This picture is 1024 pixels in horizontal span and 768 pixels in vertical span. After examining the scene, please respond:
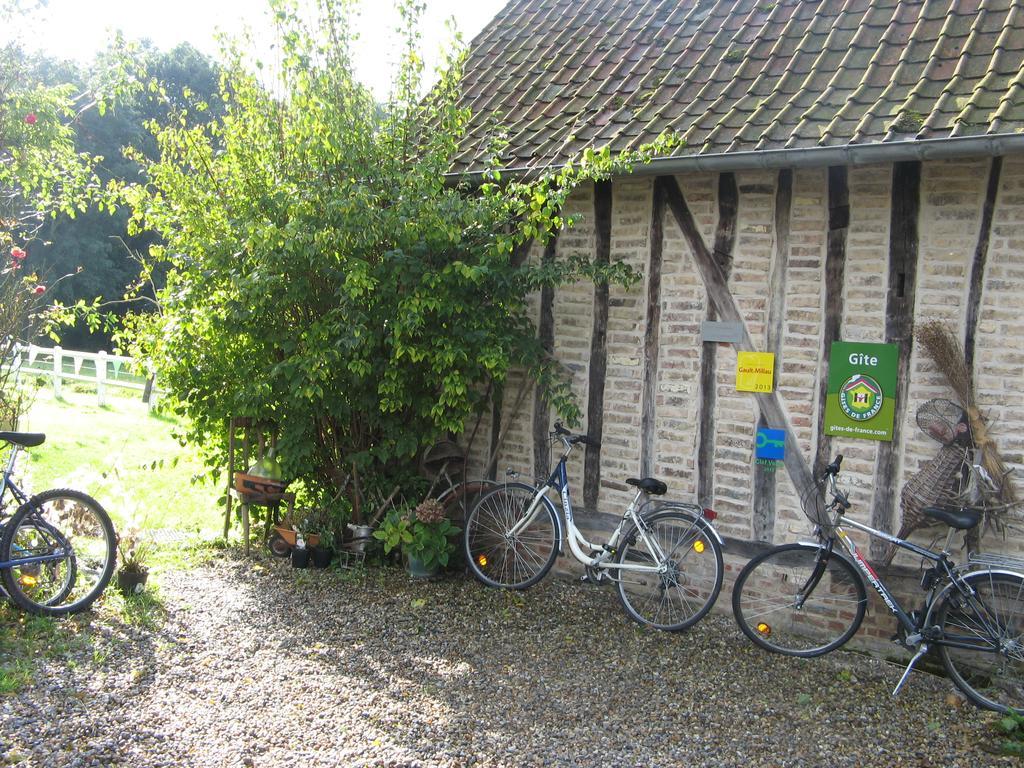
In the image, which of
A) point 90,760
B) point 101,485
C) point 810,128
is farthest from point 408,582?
point 810,128

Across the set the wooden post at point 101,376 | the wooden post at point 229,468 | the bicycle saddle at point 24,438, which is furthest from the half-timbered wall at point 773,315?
the wooden post at point 101,376

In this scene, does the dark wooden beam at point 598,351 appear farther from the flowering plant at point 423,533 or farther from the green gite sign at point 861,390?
the green gite sign at point 861,390

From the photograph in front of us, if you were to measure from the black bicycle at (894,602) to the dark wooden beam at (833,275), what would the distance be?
29 cm

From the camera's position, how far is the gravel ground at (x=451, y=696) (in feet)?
11.7

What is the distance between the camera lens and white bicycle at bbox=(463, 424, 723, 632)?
526 centimetres

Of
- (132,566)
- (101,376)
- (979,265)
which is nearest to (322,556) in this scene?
(132,566)

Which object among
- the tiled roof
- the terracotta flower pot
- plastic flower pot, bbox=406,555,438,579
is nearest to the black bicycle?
the tiled roof

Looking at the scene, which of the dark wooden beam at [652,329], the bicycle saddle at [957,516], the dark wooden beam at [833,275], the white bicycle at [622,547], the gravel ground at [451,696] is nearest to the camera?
the gravel ground at [451,696]

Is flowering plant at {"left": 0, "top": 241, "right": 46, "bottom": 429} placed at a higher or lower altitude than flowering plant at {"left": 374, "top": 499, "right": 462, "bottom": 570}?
higher

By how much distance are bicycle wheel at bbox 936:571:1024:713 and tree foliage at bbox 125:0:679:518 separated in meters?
2.45

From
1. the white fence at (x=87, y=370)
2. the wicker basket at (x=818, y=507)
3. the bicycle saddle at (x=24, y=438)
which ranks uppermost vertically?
the white fence at (x=87, y=370)

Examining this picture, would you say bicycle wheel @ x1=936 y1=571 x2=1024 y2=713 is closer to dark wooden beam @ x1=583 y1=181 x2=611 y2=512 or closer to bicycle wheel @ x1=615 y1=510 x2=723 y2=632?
bicycle wheel @ x1=615 y1=510 x2=723 y2=632

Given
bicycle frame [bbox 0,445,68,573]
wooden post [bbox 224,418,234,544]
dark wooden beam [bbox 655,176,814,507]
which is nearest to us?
bicycle frame [bbox 0,445,68,573]

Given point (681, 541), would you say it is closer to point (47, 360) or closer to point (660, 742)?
point (660, 742)
